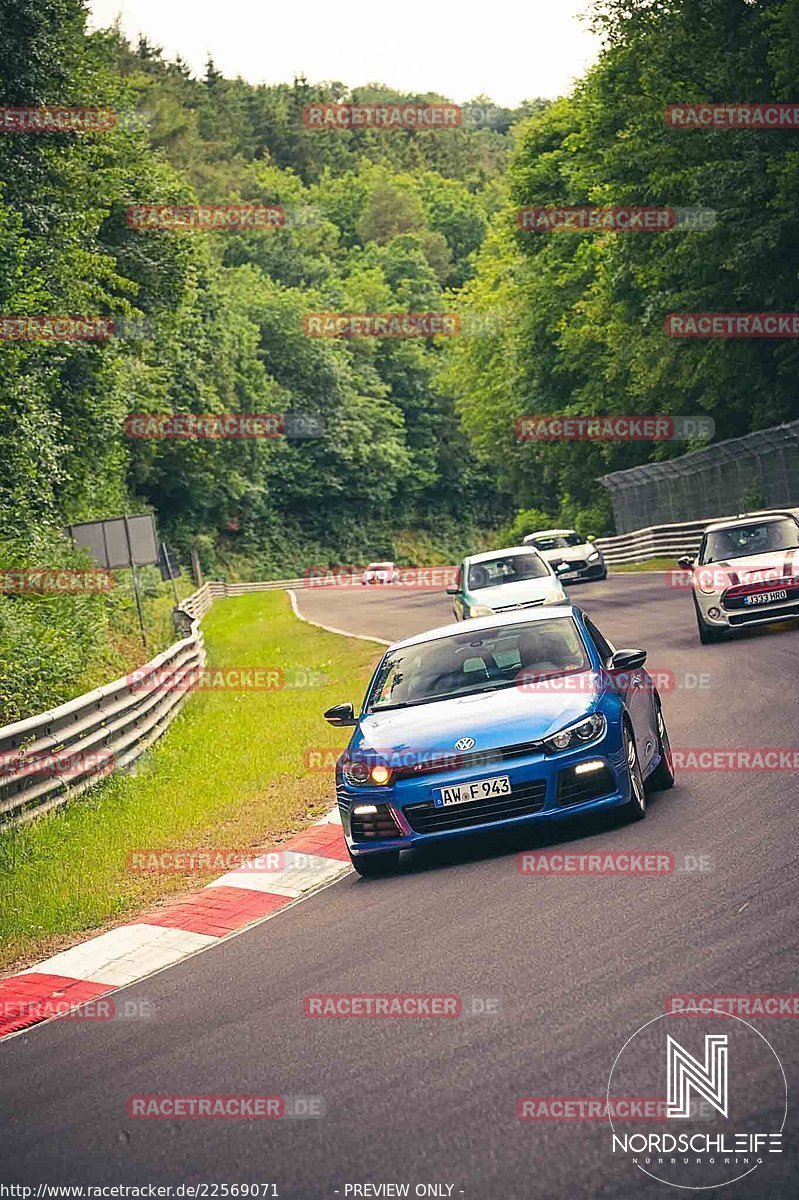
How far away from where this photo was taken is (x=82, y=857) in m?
11.5

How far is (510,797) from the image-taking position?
912cm

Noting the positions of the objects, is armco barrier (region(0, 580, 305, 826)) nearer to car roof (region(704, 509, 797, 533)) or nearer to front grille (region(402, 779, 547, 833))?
front grille (region(402, 779, 547, 833))

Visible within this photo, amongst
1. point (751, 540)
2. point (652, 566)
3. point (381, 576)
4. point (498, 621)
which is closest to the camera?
point (498, 621)

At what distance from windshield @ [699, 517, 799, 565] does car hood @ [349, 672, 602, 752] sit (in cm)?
1121

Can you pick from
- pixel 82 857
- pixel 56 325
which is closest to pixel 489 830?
pixel 82 857

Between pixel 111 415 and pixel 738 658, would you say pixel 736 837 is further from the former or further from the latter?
pixel 111 415

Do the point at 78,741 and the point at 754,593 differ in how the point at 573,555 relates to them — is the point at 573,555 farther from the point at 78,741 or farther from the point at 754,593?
the point at 78,741

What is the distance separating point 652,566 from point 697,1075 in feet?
137

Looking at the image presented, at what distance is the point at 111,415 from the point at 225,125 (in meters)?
132

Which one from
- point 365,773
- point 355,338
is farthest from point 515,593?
point 355,338

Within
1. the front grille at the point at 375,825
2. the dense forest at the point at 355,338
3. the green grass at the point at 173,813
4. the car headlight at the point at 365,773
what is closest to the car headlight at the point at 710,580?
the green grass at the point at 173,813

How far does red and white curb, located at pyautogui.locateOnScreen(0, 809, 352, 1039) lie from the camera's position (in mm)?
7688

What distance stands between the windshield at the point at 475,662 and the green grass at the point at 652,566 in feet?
107

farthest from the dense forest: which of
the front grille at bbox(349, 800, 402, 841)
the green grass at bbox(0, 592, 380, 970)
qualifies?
the front grille at bbox(349, 800, 402, 841)
